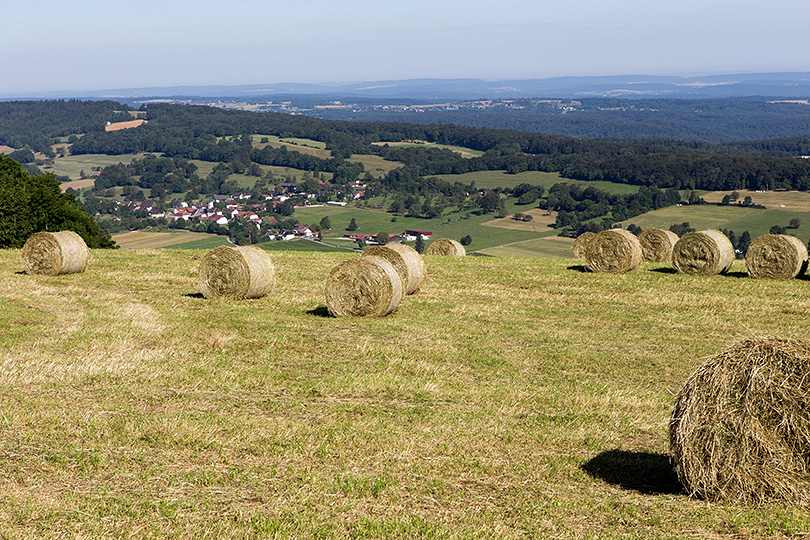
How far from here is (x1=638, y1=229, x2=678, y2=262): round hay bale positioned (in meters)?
32.3

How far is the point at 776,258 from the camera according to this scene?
26.8 meters

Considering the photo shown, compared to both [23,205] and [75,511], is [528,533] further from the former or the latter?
[23,205]

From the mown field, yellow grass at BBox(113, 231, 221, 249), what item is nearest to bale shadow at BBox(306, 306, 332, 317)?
the mown field

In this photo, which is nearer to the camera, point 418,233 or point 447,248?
point 447,248

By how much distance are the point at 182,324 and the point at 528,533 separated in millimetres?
12876

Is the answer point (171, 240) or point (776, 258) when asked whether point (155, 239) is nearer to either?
point (171, 240)

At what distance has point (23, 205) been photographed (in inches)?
1481

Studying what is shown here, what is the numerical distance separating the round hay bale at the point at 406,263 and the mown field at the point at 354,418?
181 centimetres

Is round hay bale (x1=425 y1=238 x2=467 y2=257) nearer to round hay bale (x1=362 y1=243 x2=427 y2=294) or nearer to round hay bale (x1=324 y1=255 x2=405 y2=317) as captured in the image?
round hay bale (x1=362 y1=243 x2=427 y2=294)

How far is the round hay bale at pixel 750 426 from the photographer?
27.8 feet

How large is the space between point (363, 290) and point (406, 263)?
406 centimetres

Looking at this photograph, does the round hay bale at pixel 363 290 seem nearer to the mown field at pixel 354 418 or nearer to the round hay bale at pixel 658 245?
the mown field at pixel 354 418

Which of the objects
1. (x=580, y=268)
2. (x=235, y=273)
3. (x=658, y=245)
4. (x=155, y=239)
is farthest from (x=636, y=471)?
(x=155, y=239)

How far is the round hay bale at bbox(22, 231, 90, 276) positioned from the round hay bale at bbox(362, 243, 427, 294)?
11.4 meters
